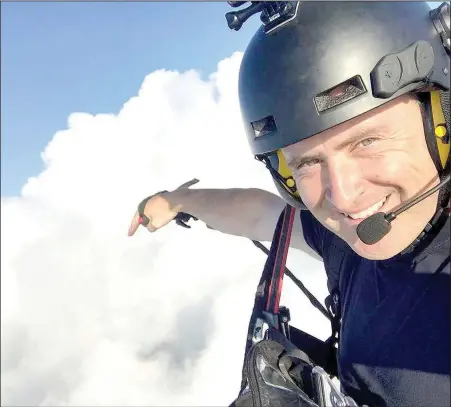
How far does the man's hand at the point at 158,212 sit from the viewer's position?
229cm

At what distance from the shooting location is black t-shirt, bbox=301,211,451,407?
1161 millimetres

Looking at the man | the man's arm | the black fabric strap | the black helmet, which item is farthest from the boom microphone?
the man's arm

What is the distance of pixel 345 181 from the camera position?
119 centimetres

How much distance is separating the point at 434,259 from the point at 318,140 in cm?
48

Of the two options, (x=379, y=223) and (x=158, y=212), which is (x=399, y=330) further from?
(x=158, y=212)

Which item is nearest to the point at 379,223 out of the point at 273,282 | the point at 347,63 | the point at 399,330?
the point at 399,330

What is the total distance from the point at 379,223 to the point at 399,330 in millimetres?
345

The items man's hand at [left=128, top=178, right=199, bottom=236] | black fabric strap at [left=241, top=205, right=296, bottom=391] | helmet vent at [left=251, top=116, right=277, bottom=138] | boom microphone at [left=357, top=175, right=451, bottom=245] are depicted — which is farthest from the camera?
man's hand at [left=128, top=178, right=199, bottom=236]

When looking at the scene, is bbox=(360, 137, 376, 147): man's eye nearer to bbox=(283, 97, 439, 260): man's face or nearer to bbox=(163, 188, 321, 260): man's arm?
bbox=(283, 97, 439, 260): man's face

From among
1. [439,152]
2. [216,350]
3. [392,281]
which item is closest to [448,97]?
[439,152]

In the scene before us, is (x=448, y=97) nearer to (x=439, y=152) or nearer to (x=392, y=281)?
(x=439, y=152)

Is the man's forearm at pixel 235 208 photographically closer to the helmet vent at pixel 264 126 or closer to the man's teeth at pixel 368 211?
the helmet vent at pixel 264 126

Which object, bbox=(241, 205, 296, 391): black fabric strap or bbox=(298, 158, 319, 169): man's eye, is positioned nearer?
bbox=(298, 158, 319, 169): man's eye

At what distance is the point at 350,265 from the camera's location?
155 cm
